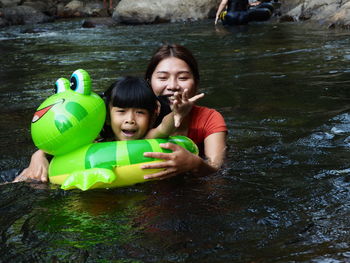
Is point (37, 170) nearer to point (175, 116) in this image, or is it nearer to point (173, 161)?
point (173, 161)

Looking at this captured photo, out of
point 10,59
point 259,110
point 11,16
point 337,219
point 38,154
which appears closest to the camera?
point 337,219

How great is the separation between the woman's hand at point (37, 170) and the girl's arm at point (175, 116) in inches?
30.1

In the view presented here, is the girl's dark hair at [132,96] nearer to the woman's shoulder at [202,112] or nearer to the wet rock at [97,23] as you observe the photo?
the woman's shoulder at [202,112]

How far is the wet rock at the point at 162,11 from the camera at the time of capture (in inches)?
675

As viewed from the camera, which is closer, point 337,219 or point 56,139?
point 337,219

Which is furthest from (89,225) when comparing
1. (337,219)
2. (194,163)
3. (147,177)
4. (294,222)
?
(337,219)

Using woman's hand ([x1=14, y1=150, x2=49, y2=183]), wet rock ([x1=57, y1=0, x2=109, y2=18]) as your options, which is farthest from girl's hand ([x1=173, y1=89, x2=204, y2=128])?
wet rock ([x1=57, y1=0, x2=109, y2=18])

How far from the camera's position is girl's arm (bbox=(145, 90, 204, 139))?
10.5ft

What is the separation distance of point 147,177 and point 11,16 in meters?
17.3

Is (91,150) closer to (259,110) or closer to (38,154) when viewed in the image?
(38,154)

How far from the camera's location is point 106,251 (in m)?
2.48

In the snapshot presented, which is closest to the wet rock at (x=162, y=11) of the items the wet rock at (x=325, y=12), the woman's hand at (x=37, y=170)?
the wet rock at (x=325, y=12)

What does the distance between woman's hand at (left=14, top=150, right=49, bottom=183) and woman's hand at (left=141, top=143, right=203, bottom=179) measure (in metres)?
0.79

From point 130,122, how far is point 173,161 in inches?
15.7
